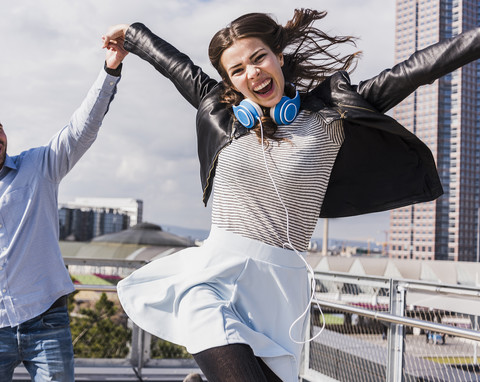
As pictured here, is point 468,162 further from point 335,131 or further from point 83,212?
point 335,131

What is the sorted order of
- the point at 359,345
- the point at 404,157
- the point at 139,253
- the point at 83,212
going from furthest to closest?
the point at 83,212 → the point at 139,253 → the point at 359,345 → the point at 404,157

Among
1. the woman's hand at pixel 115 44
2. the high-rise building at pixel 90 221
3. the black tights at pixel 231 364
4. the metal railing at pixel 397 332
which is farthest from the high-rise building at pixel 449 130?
the black tights at pixel 231 364

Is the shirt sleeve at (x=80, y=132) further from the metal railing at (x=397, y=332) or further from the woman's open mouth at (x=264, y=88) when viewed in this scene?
the metal railing at (x=397, y=332)

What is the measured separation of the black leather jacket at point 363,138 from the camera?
1950 millimetres

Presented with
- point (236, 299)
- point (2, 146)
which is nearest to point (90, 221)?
point (2, 146)

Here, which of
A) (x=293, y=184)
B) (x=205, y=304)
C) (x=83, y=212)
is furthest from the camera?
(x=83, y=212)

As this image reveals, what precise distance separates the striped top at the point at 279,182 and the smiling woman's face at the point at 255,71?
0.44 feet

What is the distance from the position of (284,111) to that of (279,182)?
0.28m

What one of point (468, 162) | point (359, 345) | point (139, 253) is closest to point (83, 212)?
point (139, 253)

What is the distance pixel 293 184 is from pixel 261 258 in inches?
11.2

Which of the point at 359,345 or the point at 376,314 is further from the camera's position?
the point at 359,345

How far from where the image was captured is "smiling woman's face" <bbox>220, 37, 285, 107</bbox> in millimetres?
2037

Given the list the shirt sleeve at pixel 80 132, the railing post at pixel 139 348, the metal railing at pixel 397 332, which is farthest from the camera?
the railing post at pixel 139 348

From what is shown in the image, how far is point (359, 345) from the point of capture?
4.17 m
